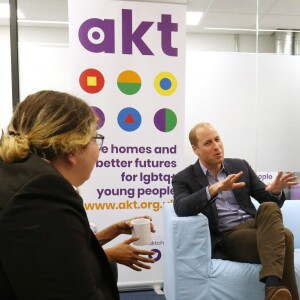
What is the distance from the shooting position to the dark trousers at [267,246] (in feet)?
6.00

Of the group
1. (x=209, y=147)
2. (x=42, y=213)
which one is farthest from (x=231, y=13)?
(x=42, y=213)

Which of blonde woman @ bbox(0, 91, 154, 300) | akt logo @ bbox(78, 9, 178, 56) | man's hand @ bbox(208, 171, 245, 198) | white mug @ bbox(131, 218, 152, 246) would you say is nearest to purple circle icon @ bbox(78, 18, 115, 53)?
akt logo @ bbox(78, 9, 178, 56)

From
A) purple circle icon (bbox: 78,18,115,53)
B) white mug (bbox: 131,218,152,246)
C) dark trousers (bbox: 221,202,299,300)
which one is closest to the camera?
white mug (bbox: 131,218,152,246)

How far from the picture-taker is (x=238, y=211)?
90.0 inches

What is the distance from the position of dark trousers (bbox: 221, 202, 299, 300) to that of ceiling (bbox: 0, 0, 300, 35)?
9.11ft

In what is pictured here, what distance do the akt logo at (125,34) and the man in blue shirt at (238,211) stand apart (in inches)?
32.9

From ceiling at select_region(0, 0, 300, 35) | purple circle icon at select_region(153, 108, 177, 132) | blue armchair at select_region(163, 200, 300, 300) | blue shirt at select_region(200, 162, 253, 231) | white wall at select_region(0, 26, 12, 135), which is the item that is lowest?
blue armchair at select_region(163, 200, 300, 300)

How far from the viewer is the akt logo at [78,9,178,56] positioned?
102 inches

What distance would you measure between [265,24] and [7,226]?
449 centimetres

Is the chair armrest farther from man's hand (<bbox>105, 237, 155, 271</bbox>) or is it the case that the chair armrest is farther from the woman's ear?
the woman's ear

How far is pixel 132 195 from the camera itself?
2.70m

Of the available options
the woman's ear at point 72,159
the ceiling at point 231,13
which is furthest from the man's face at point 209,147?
the ceiling at point 231,13

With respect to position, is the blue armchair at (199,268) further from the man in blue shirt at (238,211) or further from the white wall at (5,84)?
the white wall at (5,84)

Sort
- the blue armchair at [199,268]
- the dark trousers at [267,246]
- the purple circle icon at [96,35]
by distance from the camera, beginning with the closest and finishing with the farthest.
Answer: the dark trousers at [267,246] → the blue armchair at [199,268] → the purple circle icon at [96,35]
